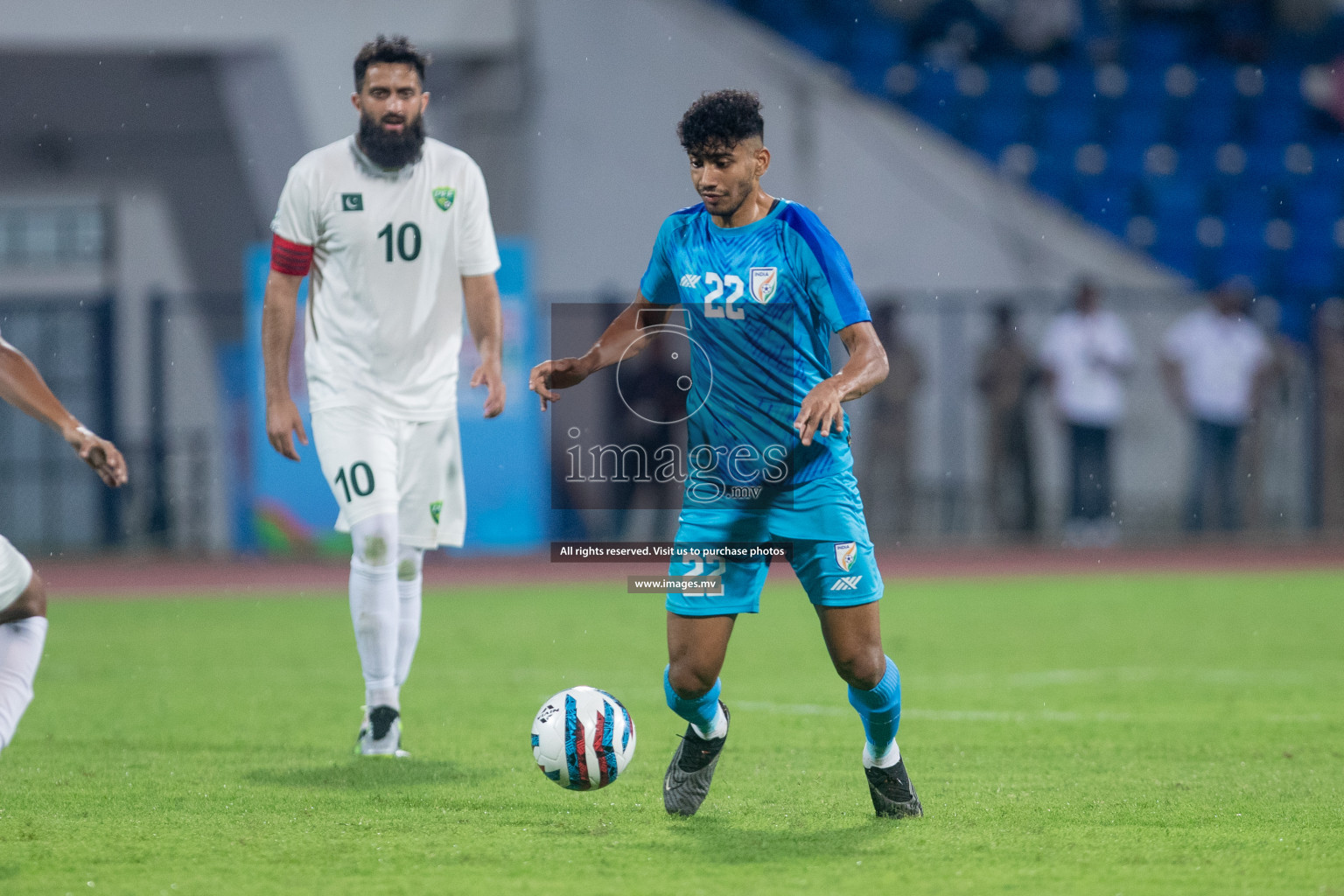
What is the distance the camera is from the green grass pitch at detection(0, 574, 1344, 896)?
421cm

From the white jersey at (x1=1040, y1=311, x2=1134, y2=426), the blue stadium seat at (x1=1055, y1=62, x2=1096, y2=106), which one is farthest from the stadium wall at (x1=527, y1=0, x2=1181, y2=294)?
the white jersey at (x1=1040, y1=311, x2=1134, y2=426)

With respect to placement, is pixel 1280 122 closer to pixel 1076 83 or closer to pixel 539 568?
pixel 1076 83

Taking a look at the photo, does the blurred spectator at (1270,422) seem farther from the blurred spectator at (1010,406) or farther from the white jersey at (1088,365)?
the blurred spectator at (1010,406)

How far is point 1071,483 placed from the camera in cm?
1628

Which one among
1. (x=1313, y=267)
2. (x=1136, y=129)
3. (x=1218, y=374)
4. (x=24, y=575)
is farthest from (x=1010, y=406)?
(x=24, y=575)

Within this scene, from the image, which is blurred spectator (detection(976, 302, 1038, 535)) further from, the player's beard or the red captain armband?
the red captain armband

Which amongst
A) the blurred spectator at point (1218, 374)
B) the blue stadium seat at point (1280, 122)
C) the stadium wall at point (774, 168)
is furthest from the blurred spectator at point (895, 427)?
the blue stadium seat at point (1280, 122)

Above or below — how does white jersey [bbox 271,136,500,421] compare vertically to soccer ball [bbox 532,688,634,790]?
above

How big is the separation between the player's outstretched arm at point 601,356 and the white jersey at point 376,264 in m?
1.19

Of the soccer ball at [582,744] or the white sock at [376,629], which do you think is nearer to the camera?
the soccer ball at [582,744]

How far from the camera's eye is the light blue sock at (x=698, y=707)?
4.93 metres

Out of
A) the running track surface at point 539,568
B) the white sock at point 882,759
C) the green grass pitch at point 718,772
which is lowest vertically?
the running track surface at point 539,568

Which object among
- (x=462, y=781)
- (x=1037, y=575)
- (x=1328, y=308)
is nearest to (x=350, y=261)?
(x=462, y=781)

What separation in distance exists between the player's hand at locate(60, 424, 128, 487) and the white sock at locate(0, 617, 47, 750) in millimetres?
481
